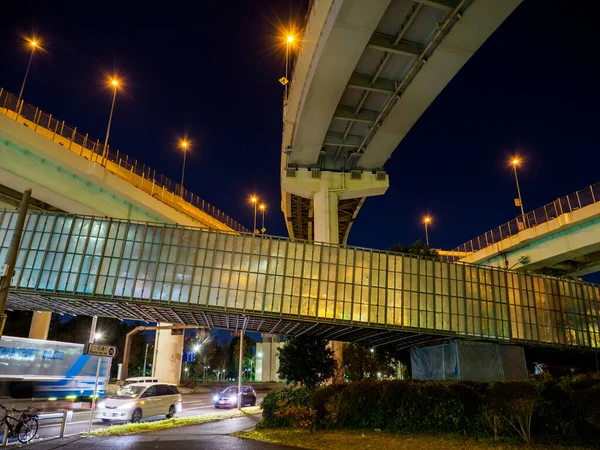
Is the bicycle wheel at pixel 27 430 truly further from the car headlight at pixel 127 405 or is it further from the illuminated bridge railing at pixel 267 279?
the illuminated bridge railing at pixel 267 279

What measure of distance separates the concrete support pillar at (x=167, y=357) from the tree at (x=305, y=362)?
2170 centimetres

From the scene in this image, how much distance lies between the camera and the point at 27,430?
1353 cm

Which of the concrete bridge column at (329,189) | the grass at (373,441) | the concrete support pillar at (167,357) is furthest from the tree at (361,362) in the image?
the grass at (373,441)

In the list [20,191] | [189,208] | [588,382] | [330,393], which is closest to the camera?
[588,382]

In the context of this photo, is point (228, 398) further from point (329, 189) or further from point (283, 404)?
point (329, 189)

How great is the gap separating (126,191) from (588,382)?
29.1 meters

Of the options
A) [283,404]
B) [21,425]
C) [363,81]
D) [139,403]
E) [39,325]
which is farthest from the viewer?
[39,325]

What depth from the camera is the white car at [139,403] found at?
59.9 feet

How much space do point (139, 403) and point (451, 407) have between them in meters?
13.1

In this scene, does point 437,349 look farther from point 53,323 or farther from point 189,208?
point 53,323

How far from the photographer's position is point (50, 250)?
21.5 meters

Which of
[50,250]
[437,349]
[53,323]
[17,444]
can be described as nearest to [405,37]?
[437,349]

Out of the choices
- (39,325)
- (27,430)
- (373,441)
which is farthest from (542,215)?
(39,325)

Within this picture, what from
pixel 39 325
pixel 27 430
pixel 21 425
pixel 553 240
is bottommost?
pixel 27 430
